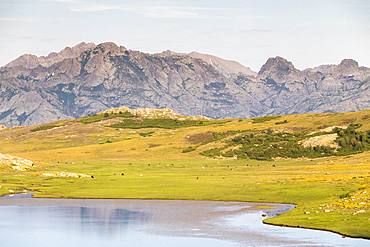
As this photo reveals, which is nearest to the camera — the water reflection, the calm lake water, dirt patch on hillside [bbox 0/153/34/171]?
the calm lake water

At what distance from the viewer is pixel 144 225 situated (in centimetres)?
8150

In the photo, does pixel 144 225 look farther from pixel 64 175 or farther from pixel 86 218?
pixel 64 175

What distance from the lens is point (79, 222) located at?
85.1 metres

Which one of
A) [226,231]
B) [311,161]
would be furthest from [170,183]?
[311,161]

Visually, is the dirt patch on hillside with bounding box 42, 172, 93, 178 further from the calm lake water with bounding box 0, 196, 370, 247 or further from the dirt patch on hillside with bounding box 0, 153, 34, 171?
the calm lake water with bounding box 0, 196, 370, 247

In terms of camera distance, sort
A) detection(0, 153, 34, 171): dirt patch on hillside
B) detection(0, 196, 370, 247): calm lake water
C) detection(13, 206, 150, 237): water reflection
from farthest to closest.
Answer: detection(0, 153, 34, 171): dirt patch on hillside, detection(13, 206, 150, 237): water reflection, detection(0, 196, 370, 247): calm lake water

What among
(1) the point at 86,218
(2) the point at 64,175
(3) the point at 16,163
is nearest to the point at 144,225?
(1) the point at 86,218

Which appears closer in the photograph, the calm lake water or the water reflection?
the calm lake water

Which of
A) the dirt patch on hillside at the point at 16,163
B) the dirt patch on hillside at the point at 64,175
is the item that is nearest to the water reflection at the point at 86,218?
the dirt patch on hillside at the point at 64,175

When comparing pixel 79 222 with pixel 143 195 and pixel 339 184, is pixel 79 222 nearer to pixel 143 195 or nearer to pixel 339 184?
pixel 143 195

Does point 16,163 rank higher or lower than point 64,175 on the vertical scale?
higher

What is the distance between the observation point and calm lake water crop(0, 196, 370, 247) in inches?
2699

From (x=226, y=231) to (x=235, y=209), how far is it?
2012 centimetres

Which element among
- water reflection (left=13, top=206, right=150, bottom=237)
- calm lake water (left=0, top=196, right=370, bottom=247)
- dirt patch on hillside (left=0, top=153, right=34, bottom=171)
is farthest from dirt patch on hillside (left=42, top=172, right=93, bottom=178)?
water reflection (left=13, top=206, right=150, bottom=237)
